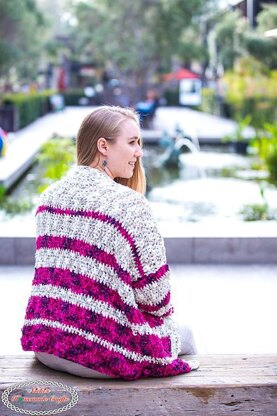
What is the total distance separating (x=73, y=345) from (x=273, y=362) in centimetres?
70

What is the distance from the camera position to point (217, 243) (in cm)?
546

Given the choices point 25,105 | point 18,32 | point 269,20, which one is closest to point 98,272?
point 269,20

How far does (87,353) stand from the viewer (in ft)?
7.85

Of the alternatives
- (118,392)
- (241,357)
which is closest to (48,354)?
(118,392)

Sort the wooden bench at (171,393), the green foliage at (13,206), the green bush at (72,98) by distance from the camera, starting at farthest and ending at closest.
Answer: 1. the green bush at (72,98)
2. the green foliage at (13,206)
3. the wooden bench at (171,393)

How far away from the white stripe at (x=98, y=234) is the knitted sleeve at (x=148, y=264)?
0.03 m

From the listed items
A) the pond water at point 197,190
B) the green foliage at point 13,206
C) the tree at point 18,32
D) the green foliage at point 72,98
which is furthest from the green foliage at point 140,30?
the green foliage at point 72,98

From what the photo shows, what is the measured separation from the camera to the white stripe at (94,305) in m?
2.39

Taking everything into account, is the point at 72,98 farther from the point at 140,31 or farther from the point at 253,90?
the point at 253,90

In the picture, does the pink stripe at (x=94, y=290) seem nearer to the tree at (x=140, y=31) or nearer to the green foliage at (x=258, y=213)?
the green foliage at (x=258, y=213)

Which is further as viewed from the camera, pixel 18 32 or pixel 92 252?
pixel 18 32

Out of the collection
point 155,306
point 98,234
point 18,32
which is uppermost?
point 18,32

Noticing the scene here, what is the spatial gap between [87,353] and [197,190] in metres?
7.52

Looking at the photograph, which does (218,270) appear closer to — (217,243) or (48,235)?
(217,243)
